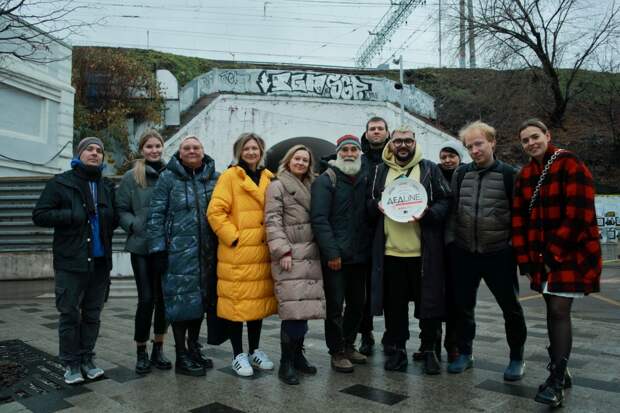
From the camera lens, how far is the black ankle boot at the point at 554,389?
132 inches

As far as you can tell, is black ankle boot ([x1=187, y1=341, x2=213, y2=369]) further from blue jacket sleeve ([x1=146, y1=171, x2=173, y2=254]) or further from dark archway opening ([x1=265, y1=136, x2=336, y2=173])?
dark archway opening ([x1=265, y1=136, x2=336, y2=173])

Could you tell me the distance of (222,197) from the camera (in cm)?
422

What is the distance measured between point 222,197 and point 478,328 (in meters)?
4.15

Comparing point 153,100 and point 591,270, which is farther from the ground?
point 153,100

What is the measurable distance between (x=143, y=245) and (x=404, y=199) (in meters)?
2.29

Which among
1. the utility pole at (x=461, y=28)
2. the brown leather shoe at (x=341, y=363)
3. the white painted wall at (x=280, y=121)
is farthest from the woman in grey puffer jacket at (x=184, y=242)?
the utility pole at (x=461, y=28)

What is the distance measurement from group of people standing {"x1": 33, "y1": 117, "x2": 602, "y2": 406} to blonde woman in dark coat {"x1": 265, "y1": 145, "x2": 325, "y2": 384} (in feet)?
0.04

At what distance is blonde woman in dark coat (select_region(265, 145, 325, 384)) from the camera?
4.12m

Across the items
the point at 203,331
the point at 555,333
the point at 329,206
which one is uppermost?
the point at 329,206

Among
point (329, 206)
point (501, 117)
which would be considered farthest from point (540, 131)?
point (501, 117)

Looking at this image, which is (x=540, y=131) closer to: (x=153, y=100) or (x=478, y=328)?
(x=478, y=328)

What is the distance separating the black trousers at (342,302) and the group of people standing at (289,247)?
1 centimetres

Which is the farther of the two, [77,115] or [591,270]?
[77,115]

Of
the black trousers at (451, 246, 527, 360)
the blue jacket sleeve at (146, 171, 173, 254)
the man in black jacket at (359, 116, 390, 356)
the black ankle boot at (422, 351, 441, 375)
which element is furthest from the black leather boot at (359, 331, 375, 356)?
the blue jacket sleeve at (146, 171, 173, 254)
